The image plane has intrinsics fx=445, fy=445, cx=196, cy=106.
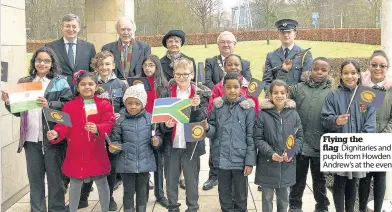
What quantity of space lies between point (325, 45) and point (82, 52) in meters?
24.5

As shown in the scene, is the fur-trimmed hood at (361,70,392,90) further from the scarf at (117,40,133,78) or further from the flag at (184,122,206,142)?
the scarf at (117,40,133,78)

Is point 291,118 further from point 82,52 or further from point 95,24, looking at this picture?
point 95,24

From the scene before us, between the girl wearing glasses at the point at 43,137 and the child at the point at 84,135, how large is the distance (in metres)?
0.20

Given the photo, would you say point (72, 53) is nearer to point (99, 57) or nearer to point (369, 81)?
point (99, 57)

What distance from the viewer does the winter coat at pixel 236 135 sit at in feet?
14.7

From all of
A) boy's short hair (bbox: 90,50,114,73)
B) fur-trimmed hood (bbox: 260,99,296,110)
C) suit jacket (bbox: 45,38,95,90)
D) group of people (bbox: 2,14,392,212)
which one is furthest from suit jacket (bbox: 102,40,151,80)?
fur-trimmed hood (bbox: 260,99,296,110)

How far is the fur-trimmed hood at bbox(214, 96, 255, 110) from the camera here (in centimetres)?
450

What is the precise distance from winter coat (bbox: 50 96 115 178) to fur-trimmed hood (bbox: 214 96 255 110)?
1074 millimetres

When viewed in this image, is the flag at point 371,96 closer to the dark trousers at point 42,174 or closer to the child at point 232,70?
the child at point 232,70

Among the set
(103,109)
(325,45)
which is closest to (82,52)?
(103,109)

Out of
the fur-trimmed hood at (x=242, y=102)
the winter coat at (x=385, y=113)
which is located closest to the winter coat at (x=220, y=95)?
the fur-trimmed hood at (x=242, y=102)

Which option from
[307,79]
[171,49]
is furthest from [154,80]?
[307,79]

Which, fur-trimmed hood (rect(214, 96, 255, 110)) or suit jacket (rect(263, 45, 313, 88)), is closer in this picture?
fur-trimmed hood (rect(214, 96, 255, 110))

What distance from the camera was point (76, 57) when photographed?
5375 millimetres
